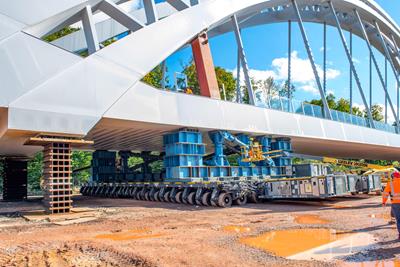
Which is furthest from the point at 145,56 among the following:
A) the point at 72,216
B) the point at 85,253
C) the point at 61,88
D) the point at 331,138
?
the point at 331,138

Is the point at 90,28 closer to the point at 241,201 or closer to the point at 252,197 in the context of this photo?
the point at 241,201

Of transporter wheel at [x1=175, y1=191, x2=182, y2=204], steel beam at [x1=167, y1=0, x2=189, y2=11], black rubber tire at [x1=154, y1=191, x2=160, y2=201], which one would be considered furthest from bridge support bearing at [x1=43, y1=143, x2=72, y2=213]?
steel beam at [x1=167, y1=0, x2=189, y2=11]

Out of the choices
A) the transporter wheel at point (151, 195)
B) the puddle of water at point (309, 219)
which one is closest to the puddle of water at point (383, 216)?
the puddle of water at point (309, 219)

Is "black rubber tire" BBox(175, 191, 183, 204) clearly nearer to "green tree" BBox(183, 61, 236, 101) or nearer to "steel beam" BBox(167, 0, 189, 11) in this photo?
"steel beam" BBox(167, 0, 189, 11)

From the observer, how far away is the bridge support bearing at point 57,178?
11.9 metres

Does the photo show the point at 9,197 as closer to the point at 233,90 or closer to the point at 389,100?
the point at 233,90

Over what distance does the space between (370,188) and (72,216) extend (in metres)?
14.2

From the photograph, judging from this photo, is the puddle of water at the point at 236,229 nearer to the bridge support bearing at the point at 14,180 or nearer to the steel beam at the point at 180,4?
the steel beam at the point at 180,4

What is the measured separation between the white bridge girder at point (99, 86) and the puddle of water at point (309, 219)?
780 centimetres

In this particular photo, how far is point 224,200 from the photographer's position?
14.5m

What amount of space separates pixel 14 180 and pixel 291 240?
20.4 meters

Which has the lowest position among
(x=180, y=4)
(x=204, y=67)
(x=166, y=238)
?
(x=166, y=238)

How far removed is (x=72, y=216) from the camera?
1135cm

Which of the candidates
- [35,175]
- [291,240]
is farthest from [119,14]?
[35,175]
